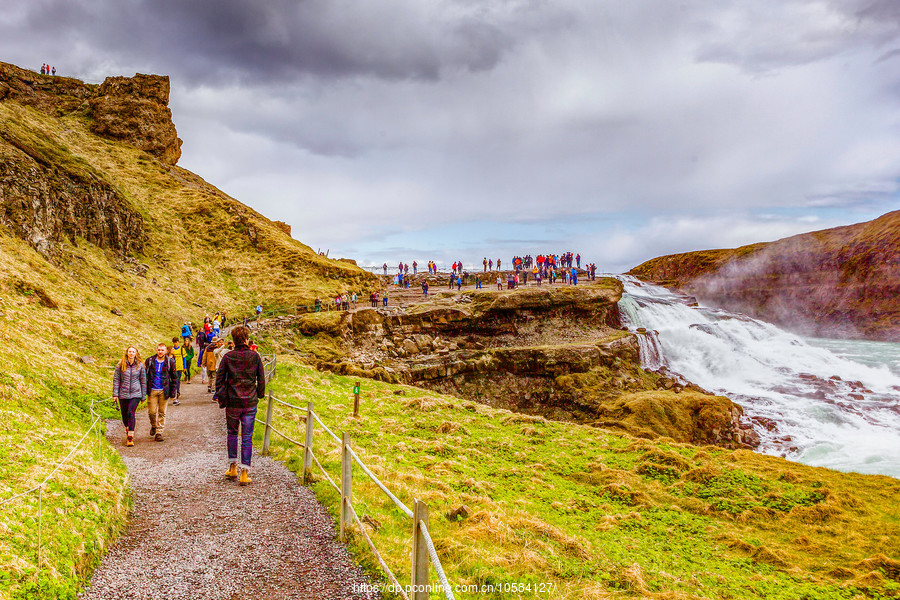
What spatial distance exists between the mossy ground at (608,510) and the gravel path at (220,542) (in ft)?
1.83

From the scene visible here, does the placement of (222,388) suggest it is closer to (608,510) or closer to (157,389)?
(157,389)

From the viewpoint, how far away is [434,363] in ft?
117

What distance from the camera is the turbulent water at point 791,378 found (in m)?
27.1

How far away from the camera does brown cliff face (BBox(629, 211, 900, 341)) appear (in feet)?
202

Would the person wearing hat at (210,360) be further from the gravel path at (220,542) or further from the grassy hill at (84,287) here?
the gravel path at (220,542)

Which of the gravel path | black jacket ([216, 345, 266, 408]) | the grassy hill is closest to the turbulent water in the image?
the gravel path

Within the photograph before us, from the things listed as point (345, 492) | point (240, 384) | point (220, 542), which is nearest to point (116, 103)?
point (240, 384)

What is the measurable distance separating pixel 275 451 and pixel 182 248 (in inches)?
1613

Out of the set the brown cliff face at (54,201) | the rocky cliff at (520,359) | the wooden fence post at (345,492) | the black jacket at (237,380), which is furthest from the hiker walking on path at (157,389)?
the brown cliff face at (54,201)

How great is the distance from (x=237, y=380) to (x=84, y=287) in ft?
81.5

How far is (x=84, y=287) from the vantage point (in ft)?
86.9

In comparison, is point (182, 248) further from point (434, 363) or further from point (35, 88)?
point (35, 88)

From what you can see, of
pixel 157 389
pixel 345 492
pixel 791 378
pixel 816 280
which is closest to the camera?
pixel 345 492

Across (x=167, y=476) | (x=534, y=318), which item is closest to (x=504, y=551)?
(x=167, y=476)
